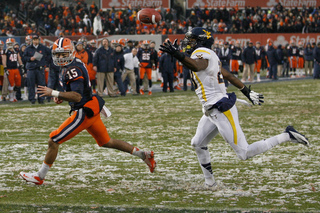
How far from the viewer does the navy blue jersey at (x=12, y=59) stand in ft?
52.9

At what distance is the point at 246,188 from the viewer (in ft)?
19.0

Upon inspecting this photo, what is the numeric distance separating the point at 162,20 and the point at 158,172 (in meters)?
27.0

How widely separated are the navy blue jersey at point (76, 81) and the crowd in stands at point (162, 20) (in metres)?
23.7

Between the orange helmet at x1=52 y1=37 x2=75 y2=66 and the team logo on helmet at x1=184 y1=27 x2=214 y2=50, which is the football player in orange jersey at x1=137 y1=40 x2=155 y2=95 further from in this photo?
the team logo on helmet at x1=184 y1=27 x2=214 y2=50

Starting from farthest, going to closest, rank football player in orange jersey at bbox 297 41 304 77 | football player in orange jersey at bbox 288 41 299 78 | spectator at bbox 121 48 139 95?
football player in orange jersey at bbox 288 41 299 78 → football player in orange jersey at bbox 297 41 304 77 → spectator at bbox 121 48 139 95

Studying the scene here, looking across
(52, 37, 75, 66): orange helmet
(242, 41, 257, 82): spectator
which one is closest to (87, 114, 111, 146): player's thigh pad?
(52, 37, 75, 66): orange helmet

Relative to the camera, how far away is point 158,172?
666 centimetres

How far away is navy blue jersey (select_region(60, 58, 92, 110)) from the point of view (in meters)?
5.69

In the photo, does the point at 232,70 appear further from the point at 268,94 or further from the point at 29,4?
the point at 29,4

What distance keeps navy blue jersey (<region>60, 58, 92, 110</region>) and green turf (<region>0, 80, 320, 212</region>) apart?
99 cm

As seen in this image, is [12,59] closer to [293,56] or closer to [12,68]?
[12,68]

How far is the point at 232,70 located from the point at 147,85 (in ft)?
18.2

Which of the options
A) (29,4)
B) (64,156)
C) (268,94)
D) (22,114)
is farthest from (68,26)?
(64,156)

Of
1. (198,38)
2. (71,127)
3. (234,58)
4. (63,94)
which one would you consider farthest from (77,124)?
(234,58)
